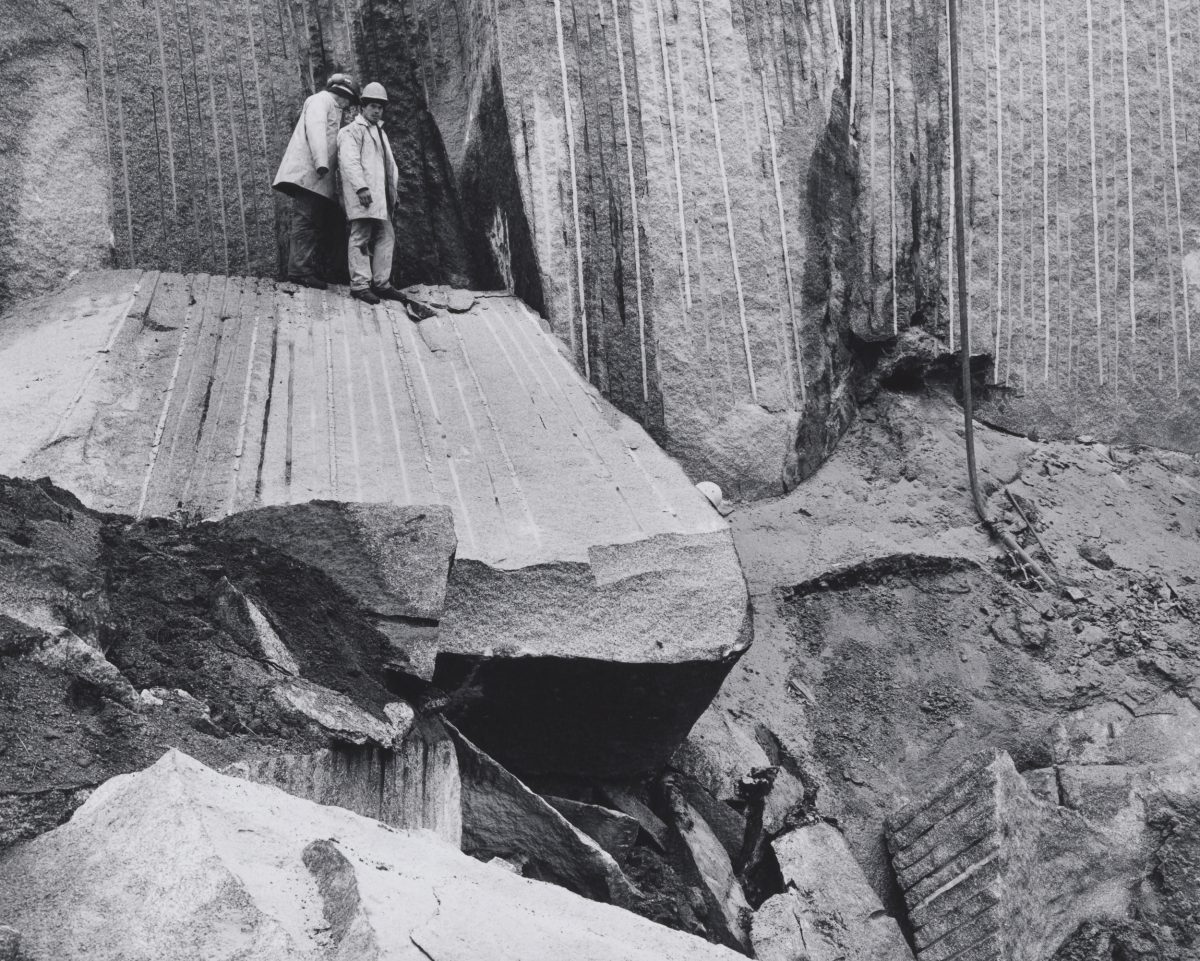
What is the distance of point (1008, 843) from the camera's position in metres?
3.82

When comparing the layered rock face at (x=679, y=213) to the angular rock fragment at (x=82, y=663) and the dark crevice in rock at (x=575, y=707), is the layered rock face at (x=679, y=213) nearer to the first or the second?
the dark crevice in rock at (x=575, y=707)

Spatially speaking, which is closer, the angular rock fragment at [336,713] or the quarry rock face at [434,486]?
the angular rock fragment at [336,713]

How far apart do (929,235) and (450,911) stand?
4.87 m

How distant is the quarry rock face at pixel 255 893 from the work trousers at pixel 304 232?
13.5 ft

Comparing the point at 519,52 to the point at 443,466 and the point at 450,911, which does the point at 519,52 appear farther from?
the point at 450,911

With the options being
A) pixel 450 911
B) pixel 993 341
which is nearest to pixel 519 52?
pixel 993 341

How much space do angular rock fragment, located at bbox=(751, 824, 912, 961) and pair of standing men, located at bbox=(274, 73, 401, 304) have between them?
3098 millimetres

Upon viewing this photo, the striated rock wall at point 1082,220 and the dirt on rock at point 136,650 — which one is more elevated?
the striated rock wall at point 1082,220

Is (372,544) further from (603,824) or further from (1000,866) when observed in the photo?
(1000,866)

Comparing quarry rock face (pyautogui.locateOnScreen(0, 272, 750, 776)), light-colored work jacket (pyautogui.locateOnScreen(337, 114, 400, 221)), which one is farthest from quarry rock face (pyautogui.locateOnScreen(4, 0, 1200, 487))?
quarry rock face (pyautogui.locateOnScreen(0, 272, 750, 776))

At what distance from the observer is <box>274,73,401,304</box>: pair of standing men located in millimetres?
5926

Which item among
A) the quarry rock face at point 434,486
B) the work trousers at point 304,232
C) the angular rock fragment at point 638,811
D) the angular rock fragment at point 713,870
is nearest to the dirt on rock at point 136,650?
the quarry rock face at point 434,486

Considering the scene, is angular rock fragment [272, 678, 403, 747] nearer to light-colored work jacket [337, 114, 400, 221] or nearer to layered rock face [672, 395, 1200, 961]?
layered rock face [672, 395, 1200, 961]

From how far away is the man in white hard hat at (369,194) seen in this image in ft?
19.4
